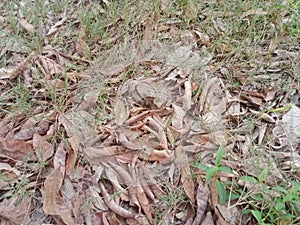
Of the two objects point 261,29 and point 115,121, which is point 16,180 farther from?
point 261,29

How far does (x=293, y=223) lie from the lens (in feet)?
3.44

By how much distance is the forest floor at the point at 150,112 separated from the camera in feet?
3.64

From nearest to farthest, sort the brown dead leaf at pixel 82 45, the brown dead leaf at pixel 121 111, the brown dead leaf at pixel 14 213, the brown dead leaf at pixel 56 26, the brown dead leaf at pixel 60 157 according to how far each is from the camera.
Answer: the brown dead leaf at pixel 14 213, the brown dead leaf at pixel 60 157, the brown dead leaf at pixel 121 111, the brown dead leaf at pixel 82 45, the brown dead leaf at pixel 56 26

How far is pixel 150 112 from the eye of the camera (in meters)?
1.33

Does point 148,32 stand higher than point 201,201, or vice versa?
point 148,32

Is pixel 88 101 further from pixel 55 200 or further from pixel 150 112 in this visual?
pixel 55 200

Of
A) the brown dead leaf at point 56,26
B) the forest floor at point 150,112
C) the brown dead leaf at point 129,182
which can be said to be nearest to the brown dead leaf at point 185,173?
the forest floor at point 150,112

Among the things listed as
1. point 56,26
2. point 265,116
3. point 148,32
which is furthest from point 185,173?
point 56,26

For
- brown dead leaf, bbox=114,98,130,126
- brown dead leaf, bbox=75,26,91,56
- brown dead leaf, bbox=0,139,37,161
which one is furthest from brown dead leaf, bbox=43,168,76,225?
brown dead leaf, bbox=75,26,91,56

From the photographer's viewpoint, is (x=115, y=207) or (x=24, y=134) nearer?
(x=115, y=207)

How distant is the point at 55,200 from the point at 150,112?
0.45 meters

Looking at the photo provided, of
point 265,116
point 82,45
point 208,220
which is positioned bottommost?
point 208,220

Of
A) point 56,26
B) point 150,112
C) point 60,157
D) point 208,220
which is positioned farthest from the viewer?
point 56,26

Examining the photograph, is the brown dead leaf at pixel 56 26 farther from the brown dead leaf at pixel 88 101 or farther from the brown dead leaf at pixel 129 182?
the brown dead leaf at pixel 129 182
